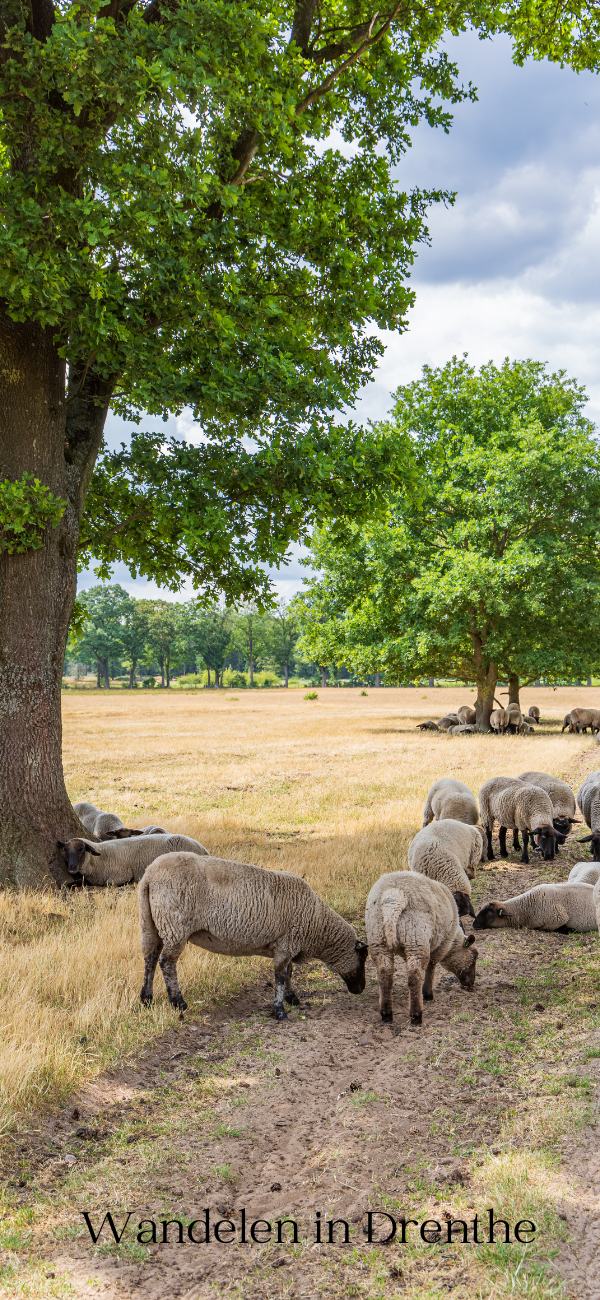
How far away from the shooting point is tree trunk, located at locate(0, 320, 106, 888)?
32.8 ft

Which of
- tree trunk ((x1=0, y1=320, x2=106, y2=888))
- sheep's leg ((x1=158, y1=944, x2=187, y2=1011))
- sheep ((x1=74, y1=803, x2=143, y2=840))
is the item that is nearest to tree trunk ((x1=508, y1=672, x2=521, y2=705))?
→ sheep ((x1=74, y1=803, x2=143, y2=840))

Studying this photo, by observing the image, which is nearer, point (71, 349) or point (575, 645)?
point (71, 349)

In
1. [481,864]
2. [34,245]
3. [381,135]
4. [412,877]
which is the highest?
[381,135]

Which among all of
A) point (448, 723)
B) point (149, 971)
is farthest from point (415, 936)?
point (448, 723)

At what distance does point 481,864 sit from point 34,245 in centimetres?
1047

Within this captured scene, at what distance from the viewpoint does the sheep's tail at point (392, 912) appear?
659cm

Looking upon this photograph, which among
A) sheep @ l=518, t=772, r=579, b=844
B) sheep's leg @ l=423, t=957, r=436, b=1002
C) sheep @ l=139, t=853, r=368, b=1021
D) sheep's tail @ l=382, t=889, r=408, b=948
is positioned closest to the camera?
sheep's tail @ l=382, t=889, r=408, b=948

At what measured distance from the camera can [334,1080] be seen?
5562mm

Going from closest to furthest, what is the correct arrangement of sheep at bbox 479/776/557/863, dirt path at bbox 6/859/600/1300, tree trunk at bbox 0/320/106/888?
dirt path at bbox 6/859/600/1300
tree trunk at bbox 0/320/106/888
sheep at bbox 479/776/557/863

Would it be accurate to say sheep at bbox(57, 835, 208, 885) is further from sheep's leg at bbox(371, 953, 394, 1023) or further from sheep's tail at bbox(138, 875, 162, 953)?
sheep's leg at bbox(371, 953, 394, 1023)

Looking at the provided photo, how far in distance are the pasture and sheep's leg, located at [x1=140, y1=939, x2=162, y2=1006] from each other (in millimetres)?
131

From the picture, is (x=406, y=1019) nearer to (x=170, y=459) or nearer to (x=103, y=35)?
(x=170, y=459)

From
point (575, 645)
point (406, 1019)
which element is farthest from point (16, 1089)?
point (575, 645)

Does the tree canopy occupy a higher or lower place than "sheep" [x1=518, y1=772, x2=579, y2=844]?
higher
